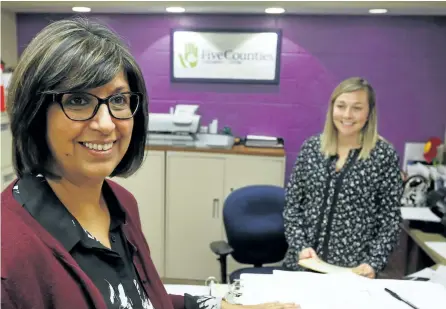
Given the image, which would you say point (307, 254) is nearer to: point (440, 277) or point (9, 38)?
point (440, 277)

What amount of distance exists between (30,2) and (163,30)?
39.6 inches

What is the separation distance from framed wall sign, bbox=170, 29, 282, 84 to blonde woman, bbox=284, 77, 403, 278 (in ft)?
4.91

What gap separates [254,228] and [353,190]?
0.64 meters

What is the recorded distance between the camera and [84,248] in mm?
941

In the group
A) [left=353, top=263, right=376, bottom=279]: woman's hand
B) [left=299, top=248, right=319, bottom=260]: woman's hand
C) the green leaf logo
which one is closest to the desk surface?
[left=353, top=263, right=376, bottom=279]: woman's hand

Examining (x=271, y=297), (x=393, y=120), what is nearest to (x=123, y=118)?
(x=271, y=297)

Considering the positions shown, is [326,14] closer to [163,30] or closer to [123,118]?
[163,30]

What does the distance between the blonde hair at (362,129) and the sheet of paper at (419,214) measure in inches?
31.6

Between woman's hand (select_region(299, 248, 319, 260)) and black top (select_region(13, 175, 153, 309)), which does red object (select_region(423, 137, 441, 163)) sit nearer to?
woman's hand (select_region(299, 248, 319, 260))

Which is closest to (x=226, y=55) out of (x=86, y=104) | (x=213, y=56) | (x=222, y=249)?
(x=213, y=56)

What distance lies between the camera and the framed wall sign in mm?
3500

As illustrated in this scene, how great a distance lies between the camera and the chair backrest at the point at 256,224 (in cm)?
242

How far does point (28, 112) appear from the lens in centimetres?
88

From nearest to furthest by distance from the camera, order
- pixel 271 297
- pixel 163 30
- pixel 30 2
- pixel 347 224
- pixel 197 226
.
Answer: pixel 271 297 < pixel 347 224 < pixel 30 2 < pixel 197 226 < pixel 163 30
